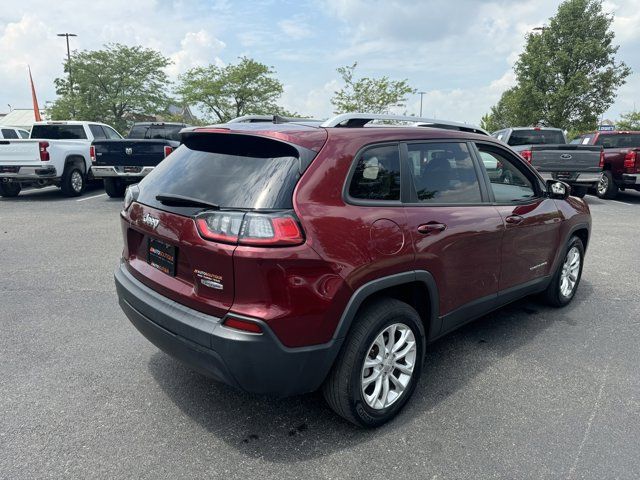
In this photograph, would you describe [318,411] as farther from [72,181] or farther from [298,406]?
[72,181]

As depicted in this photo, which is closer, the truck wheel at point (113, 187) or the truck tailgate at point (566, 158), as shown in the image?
the truck tailgate at point (566, 158)

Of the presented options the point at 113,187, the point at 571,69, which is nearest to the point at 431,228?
the point at 113,187

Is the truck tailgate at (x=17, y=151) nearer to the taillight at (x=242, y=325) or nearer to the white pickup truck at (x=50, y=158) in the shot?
the white pickup truck at (x=50, y=158)

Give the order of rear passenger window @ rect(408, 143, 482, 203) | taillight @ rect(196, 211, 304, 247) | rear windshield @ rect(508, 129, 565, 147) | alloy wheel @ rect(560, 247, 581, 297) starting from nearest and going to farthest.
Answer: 1. taillight @ rect(196, 211, 304, 247)
2. rear passenger window @ rect(408, 143, 482, 203)
3. alloy wheel @ rect(560, 247, 581, 297)
4. rear windshield @ rect(508, 129, 565, 147)

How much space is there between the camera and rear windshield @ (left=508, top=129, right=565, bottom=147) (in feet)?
43.4

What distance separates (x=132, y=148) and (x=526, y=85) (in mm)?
19877

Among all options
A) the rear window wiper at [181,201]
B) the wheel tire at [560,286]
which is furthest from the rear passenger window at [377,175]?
the wheel tire at [560,286]

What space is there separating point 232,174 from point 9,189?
12215 mm

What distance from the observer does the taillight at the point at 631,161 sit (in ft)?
37.6

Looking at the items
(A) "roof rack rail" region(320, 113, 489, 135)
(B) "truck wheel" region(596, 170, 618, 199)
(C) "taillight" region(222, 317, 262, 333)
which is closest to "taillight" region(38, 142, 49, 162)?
(A) "roof rack rail" region(320, 113, 489, 135)

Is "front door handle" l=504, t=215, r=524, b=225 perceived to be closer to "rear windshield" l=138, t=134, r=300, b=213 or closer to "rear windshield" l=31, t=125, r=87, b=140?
"rear windshield" l=138, t=134, r=300, b=213

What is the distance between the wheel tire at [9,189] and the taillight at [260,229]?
40.4 feet

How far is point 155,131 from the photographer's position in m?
14.4

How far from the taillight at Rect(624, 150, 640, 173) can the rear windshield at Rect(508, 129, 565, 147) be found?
1.96m
